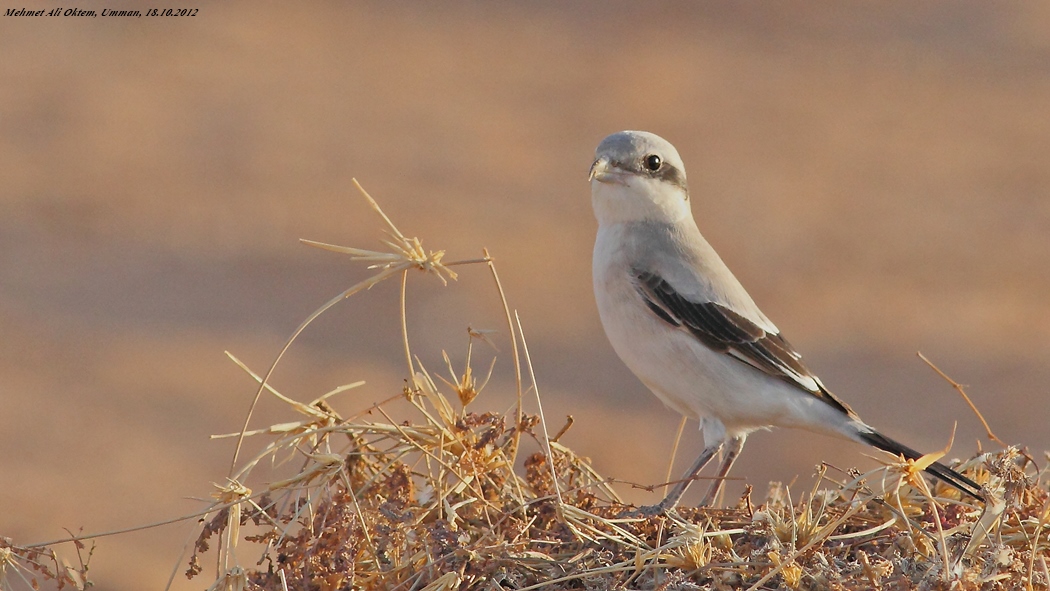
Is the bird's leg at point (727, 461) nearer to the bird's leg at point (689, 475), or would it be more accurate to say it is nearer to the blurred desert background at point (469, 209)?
the bird's leg at point (689, 475)

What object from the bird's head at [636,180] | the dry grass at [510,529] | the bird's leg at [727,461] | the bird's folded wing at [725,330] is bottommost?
the bird's leg at [727,461]

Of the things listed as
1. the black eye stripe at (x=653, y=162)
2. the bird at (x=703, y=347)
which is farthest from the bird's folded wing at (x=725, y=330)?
the black eye stripe at (x=653, y=162)

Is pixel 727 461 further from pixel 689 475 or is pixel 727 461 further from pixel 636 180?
pixel 636 180

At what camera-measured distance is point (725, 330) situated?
5379mm

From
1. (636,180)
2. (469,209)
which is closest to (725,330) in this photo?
(636,180)

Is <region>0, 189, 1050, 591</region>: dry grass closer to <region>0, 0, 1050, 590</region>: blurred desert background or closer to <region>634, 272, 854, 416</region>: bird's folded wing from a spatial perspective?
<region>634, 272, 854, 416</region>: bird's folded wing

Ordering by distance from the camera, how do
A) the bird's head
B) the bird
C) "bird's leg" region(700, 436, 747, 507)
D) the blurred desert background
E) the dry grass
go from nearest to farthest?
1. the dry grass
2. "bird's leg" region(700, 436, 747, 507)
3. the bird
4. the bird's head
5. the blurred desert background

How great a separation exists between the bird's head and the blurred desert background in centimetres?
263

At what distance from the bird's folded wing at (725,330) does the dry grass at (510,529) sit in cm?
121

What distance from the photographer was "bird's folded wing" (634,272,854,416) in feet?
17.6

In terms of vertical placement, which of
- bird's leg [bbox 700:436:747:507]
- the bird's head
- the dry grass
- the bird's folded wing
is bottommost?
bird's leg [bbox 700:436:747:507]

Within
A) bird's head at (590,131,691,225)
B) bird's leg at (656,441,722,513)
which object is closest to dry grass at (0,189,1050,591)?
bird's leg at (656,441,722,513)

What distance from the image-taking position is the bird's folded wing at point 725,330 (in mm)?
5355

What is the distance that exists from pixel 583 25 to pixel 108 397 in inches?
691
